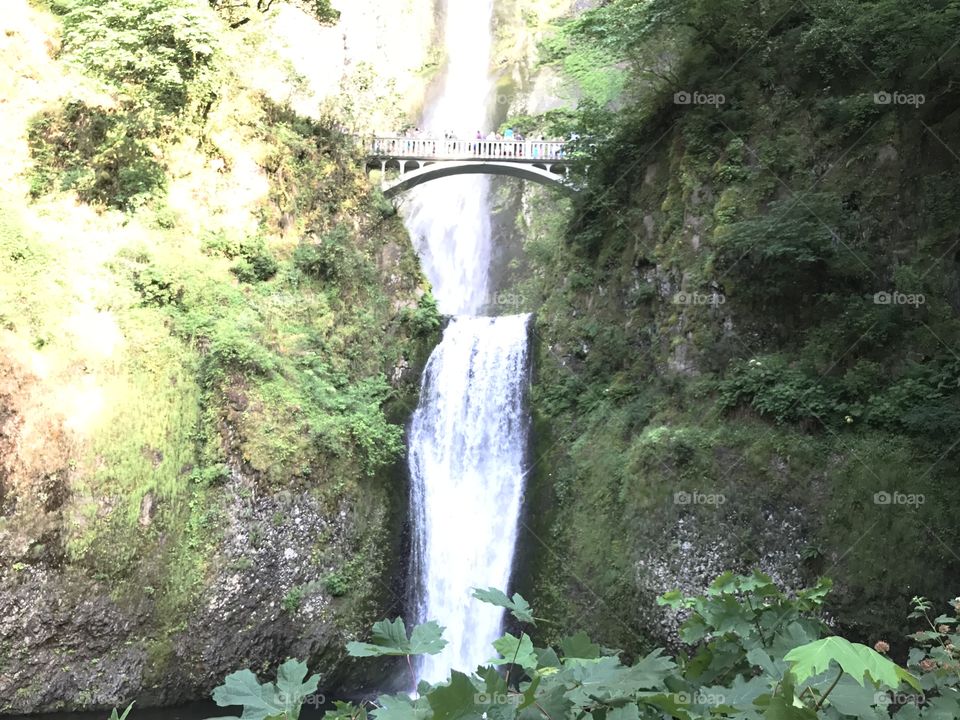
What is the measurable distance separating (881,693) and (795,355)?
10412mm

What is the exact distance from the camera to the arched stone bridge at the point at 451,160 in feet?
67.3

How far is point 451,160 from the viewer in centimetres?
2088

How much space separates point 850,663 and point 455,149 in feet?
71.0

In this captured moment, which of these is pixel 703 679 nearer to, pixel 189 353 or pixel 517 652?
pixel 517 652

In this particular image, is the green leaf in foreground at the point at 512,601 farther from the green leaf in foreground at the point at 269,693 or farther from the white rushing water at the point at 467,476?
the white rushing water at the point at 467,476

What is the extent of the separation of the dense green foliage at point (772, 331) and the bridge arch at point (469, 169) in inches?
234

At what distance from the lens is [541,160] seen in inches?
811

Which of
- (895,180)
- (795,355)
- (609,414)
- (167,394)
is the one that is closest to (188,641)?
(167,394)

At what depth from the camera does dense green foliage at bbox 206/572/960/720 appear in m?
1.20

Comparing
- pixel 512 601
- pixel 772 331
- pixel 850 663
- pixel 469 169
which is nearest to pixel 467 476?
pixel 772 331

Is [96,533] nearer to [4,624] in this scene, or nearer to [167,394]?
[4,624]

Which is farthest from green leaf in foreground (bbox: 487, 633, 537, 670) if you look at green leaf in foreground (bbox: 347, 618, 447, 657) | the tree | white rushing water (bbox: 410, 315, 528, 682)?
the tree

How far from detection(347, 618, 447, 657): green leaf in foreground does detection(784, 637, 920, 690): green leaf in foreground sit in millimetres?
787

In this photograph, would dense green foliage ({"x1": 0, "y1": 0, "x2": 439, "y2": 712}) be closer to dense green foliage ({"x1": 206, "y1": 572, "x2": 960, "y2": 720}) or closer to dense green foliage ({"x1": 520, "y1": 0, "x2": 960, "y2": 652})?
dense green foliage ({"x1": 520, "y1": 0, "x2": 960, "y2": 652})
